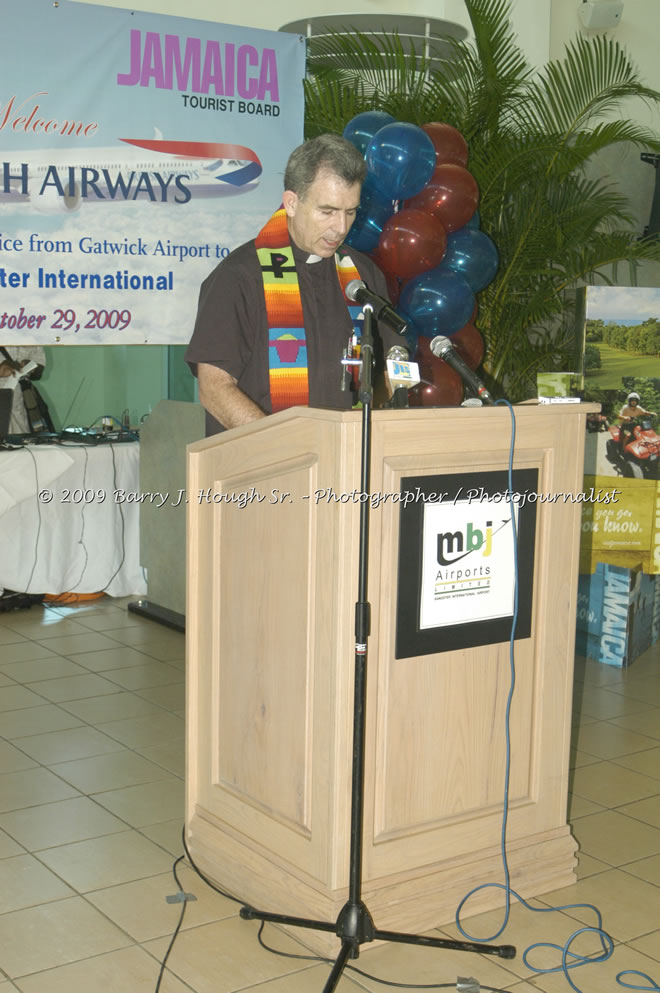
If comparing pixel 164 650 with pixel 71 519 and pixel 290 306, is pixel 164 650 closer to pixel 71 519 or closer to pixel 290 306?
pixel 71 519

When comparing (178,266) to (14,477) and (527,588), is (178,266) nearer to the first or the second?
(14,477)

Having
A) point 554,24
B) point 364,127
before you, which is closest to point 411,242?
point 364,127

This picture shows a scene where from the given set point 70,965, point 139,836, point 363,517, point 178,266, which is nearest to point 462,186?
point 178,266

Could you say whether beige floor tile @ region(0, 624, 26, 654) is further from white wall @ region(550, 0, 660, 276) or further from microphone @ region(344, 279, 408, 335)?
white wall @ region(550, 0, 660, 276)

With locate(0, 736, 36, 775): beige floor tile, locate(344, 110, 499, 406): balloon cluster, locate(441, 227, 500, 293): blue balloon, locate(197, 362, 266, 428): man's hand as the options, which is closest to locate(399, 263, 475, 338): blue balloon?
locate(344, 110, 499, 406): balloon cluster

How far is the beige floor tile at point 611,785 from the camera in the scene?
329cm

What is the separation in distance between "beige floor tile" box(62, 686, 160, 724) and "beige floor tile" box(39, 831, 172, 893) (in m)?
0.99

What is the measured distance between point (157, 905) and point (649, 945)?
114 centimetres

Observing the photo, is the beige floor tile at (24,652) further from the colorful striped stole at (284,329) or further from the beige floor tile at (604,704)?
the colorful striped stole at (284,329)

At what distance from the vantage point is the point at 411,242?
3.83 meters

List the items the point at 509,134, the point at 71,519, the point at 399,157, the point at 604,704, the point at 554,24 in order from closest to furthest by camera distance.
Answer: the point at 399,157 → the point at 604,704 → the point at 509,134 → the point at 71,519 → the point at 554,24

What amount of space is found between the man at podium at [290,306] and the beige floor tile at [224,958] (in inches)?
46.4

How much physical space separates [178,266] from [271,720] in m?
2.42

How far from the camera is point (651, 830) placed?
3.06 metres
